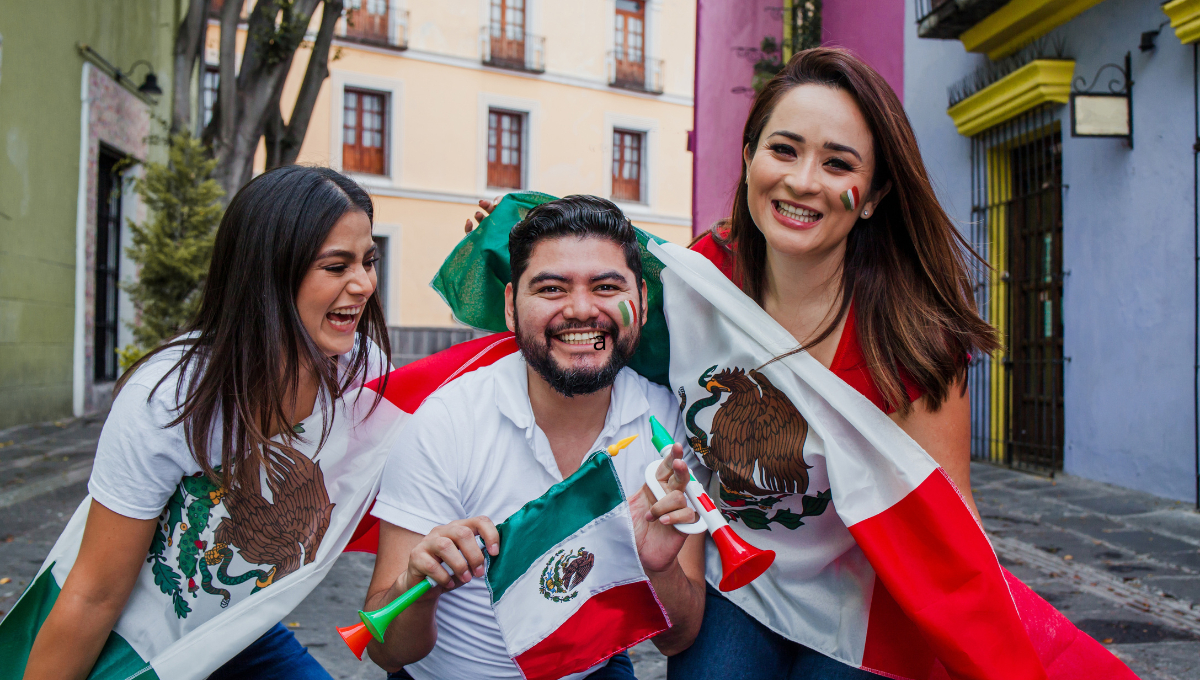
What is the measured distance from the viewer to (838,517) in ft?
7.37

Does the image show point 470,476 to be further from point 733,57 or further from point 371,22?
point 371,22

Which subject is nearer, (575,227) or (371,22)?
(575,227)

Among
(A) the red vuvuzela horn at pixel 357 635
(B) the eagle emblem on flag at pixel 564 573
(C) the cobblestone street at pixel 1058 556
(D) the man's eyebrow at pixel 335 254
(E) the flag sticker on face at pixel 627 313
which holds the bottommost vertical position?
(C) the cobblestone street at pixel 1058 556

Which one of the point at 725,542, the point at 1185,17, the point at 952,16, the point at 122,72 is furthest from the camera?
the point at 122,72

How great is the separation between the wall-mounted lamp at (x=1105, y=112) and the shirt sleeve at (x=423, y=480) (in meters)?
5.94

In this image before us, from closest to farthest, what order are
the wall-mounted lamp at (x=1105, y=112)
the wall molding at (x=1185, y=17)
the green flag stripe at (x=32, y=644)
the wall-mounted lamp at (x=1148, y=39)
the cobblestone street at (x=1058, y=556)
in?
the green flag stripe at (x=32, y=644) < the cobblestone street at (x=1058, y=556) < the wall molding at (x=1185, y=17) < the wall-mounted lamp at (x=1148, y=39) < the wall-mounted lamp at (x=1105, y=112)

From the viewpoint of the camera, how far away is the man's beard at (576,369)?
2.19 meters

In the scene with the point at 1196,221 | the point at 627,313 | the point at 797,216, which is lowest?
the point at 627,313

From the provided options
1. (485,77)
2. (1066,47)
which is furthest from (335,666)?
(485,77)

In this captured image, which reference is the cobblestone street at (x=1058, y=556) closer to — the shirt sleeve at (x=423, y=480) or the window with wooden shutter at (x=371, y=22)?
the shirt sleeve at (x=423, y=480)

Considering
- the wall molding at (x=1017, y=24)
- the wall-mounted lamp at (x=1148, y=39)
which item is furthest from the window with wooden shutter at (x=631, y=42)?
Result: the wall-mounted lamp at (x=1148, y=39)

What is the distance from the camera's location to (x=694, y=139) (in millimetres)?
15250

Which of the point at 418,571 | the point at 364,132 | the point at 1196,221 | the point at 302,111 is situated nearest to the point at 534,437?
the point at 418,571

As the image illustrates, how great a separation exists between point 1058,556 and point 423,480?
402 centimetres
